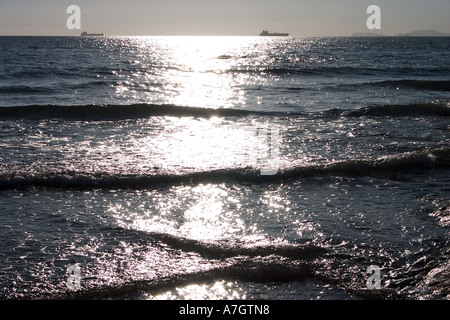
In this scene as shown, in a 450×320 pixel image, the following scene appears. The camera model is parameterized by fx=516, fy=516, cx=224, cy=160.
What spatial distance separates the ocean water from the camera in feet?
20.9

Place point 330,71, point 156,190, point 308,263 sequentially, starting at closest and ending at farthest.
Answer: point 308,263 < point 156,190 < point 330,71

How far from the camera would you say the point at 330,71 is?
42344 mm

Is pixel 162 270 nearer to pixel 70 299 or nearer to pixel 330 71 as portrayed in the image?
pixel 70 299

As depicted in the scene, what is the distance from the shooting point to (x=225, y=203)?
31.2ft

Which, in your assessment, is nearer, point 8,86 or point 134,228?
point 134,228

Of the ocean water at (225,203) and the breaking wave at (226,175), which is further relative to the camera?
the breaking wave at (226,175)

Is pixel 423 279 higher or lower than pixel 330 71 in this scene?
lower

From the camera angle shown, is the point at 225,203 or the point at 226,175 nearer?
the point at 225,203

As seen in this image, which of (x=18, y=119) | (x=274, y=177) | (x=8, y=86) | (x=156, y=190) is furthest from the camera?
(x=8, y=86)

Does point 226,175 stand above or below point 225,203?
above

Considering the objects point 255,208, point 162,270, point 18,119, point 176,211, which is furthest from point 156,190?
point 18,119

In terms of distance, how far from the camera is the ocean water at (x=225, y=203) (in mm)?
6359

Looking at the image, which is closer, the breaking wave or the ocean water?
the ocean water

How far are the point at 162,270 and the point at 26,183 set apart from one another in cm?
510
